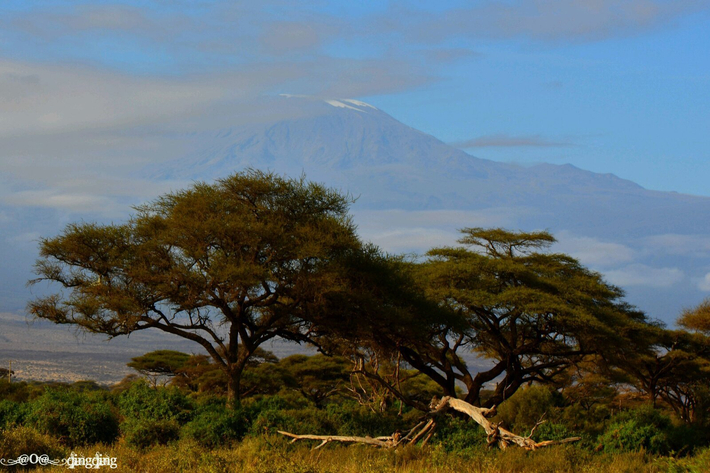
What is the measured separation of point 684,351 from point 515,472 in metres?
24.1

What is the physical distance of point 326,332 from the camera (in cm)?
2428

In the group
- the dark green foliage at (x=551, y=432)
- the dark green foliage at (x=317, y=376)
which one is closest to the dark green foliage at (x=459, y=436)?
the dark green foliage at (x=551, y=432)

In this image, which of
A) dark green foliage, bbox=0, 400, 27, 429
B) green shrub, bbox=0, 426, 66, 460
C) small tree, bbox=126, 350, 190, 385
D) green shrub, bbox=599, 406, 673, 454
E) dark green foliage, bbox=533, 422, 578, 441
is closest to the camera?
green shrub, bbox=0, 426, 66, 460

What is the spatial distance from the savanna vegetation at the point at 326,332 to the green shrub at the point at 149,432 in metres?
0.05

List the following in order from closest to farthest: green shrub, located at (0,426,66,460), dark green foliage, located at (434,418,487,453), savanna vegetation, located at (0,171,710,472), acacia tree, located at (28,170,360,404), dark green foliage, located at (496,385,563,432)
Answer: green shrub, located at (0,426,66,460), savanna vegetation, located at (0,171,710,472), dark green foliage, located at (434,418,487,453), acacia tree, located at (28,170,360,404), dark green foliage, located at (496,385,563,432)

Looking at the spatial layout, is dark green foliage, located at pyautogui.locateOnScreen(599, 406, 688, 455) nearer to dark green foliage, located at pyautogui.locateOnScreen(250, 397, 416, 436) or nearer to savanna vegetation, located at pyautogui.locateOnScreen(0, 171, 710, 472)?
savanna vegetation, located at pyautogui.locateOnScreen(0, 171, 710, 472)

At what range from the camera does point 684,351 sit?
33.2m

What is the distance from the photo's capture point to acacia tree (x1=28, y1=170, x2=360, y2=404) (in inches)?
846

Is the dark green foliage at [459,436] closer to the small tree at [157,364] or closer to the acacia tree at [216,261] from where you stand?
the acacia tree at [216,261]

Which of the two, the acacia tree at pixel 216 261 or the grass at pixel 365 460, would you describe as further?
the acacia tree at pixel 216 261

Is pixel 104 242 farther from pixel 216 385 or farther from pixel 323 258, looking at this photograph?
pixel 216 385

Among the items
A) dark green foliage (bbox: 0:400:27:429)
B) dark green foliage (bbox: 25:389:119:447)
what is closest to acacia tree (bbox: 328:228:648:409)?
dark green foliage (bbox: 25:389:119:447)

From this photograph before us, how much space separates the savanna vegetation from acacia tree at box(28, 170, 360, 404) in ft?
0.22

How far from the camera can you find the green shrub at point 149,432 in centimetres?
1524
